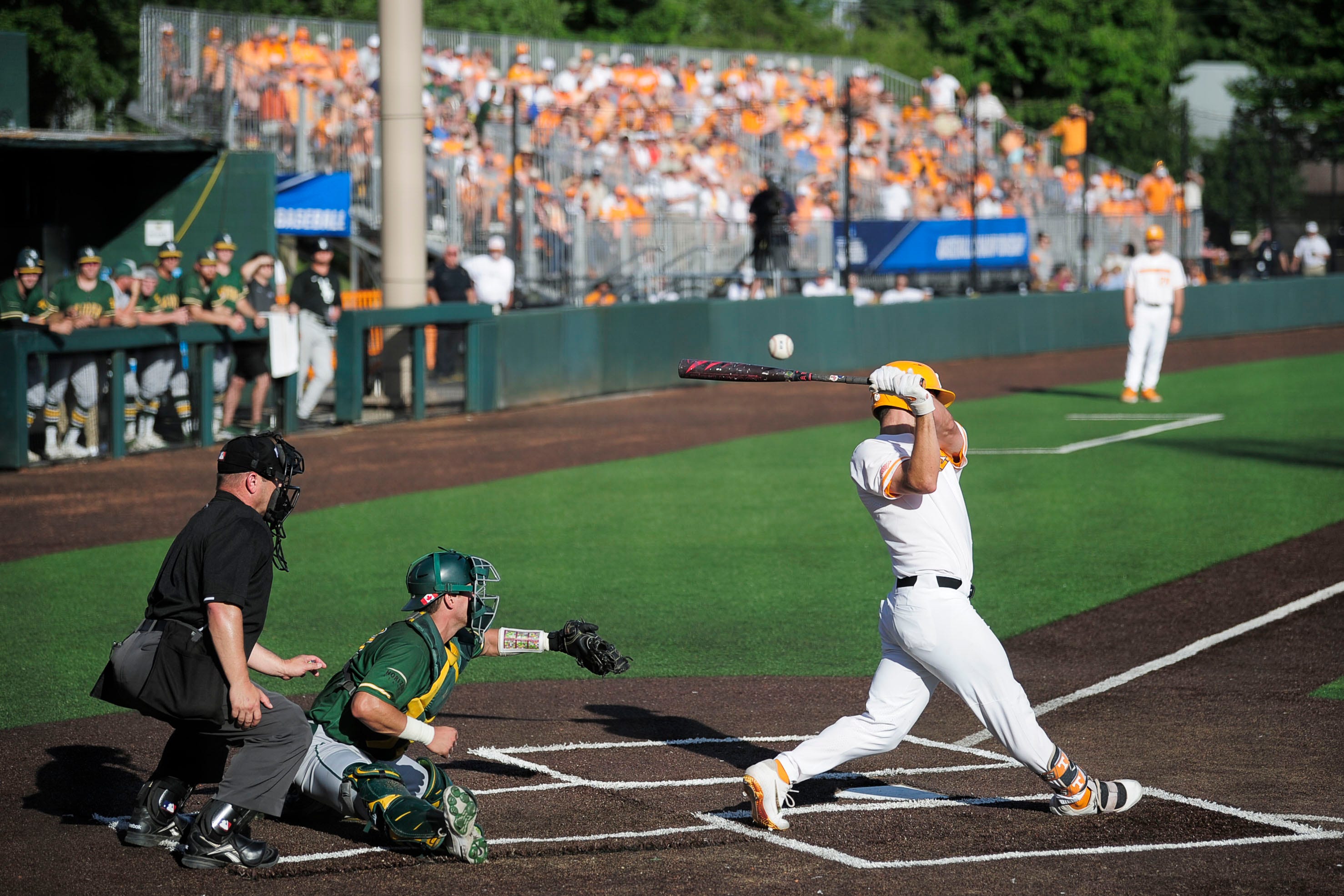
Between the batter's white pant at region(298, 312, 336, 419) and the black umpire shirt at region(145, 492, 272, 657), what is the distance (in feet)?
40.4

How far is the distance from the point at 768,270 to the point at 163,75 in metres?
10.2

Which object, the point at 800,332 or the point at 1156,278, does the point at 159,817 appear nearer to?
the point at 1156,278

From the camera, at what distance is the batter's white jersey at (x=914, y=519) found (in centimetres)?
562

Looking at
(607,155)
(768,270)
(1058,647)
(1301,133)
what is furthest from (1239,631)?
(1301,133)

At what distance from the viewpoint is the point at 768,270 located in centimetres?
2383

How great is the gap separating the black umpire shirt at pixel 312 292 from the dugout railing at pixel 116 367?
1.01m

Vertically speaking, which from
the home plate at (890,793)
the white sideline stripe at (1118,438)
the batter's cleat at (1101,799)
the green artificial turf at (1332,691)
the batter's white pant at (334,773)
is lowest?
the home plate at (890,793)

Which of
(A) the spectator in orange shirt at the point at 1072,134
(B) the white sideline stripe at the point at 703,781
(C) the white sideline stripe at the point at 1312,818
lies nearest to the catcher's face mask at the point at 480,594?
(B) the white sideline stripe at the point at 703,781

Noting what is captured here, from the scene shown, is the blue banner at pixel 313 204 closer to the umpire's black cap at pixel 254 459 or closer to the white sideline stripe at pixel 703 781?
the white sideline stripe at pixel 703 781

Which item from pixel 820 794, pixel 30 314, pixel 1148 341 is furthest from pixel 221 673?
pixel 1148 341

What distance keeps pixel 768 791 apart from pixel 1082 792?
3.89 feet

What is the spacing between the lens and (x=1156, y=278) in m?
18.4

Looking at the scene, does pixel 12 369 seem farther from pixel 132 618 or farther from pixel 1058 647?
pixel 1058 647

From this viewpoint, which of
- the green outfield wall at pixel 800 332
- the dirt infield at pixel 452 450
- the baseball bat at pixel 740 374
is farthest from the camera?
the green outfield wall at pixel 800 332
